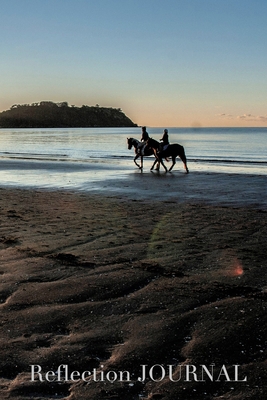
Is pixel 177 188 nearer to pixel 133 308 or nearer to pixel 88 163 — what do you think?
pixel 133 308

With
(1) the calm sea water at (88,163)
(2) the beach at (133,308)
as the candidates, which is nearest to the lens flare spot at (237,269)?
(2) the beach at (133,308)

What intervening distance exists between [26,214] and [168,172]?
13066 mm

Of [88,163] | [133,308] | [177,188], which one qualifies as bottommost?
[133,308]

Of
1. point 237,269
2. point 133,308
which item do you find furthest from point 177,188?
point 133,308

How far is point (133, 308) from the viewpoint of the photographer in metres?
4.08

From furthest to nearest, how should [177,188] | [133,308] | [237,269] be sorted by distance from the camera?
1. [177,188]
2. [237,269]
3. [133,308]

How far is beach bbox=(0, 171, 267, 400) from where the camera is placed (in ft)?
9.48

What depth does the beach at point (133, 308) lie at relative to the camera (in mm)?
2889

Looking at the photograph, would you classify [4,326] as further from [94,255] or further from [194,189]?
[194,189]

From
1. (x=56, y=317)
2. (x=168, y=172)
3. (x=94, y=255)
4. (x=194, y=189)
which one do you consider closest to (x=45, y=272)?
(x=94, y=255)

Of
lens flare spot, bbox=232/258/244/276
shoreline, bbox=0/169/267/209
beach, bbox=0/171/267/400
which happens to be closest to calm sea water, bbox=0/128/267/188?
shoreline, bbox=0/169/267/209

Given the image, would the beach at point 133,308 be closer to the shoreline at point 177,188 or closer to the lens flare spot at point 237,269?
the lens flare spot at point 237,269

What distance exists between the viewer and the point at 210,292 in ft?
14.6

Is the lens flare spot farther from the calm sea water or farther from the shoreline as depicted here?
the calm sea water
